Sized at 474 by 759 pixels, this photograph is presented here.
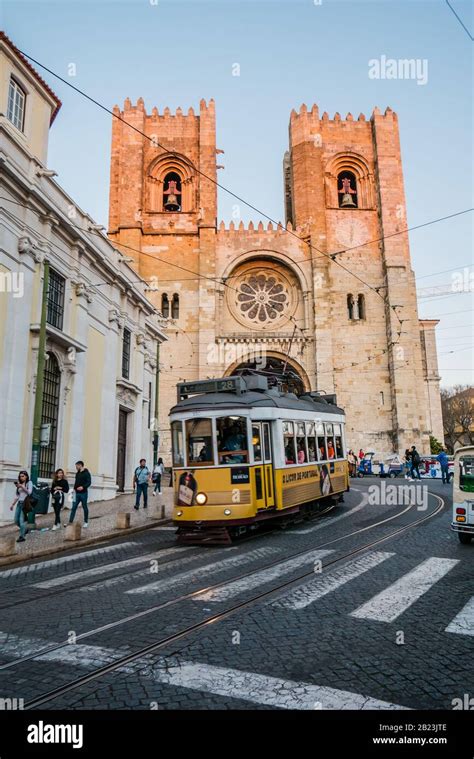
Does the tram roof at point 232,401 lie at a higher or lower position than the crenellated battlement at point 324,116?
lower

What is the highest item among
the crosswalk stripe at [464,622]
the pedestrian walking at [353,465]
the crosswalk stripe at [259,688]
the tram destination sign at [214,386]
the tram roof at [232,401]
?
the tram destination sign at [214,386]

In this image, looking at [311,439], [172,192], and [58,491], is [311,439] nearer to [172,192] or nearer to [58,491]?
[58,491]

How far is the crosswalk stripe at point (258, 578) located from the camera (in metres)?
6.32

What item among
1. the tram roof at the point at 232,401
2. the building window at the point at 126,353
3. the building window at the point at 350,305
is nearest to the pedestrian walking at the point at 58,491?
the tram roof at the point at 232,401

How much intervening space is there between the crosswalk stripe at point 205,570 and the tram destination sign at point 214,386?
10.8 ft

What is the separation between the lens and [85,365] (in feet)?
60.8

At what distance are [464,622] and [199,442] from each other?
20.5 feet

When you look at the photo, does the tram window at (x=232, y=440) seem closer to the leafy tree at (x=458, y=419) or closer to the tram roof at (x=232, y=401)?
the tram roof at (x=232, y=401)

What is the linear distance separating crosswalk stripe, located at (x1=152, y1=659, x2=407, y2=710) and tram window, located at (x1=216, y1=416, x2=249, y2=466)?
20.4ft

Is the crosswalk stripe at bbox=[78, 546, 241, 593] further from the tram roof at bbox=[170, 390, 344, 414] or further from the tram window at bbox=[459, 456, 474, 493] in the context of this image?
the tram window at bbox=[459, 456, 474, 493]
